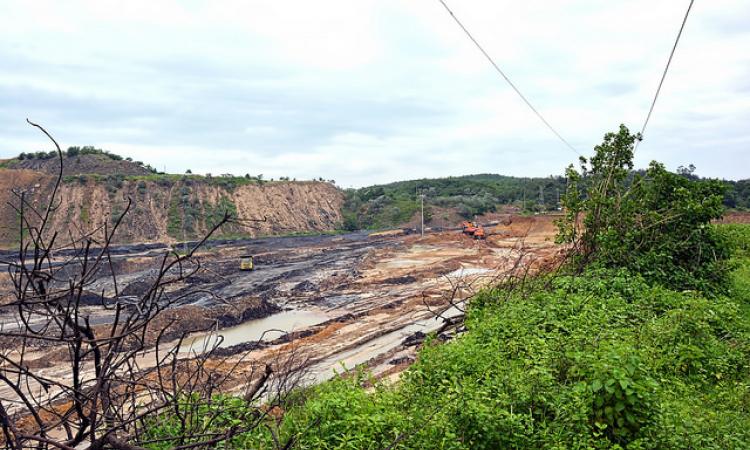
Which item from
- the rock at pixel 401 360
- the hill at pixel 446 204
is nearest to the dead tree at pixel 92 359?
the rock at pixel 401 360

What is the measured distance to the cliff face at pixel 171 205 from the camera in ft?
165

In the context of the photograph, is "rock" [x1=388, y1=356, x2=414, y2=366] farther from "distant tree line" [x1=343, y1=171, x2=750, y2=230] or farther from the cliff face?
"distant tree line" [x1=343, y1=171, x2=750, y2=230]

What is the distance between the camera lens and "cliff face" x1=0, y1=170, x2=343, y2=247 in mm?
50344

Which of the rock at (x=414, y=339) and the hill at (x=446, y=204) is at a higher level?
the hill at (x=446, y=204)

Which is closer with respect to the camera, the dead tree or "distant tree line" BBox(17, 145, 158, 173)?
the dead tree

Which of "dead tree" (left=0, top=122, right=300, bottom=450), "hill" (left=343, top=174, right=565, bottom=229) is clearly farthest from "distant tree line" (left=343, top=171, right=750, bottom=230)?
"dead tree" (left=0, top=122, right=300, bottom=450)

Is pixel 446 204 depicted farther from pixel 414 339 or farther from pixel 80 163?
pixel 414 339

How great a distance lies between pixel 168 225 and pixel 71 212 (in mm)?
8697

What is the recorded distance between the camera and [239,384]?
13.5 metres

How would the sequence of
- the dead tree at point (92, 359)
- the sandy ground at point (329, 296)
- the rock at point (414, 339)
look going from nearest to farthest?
the dead tree at point (92, 359) → the sandy ground at point (329, 296) → the rock at point (414, 339)

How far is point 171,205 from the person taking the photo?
5662cm

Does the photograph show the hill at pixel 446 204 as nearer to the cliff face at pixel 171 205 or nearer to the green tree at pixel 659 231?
the cliff face at pixel 171 205

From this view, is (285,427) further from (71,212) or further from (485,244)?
(71,212)

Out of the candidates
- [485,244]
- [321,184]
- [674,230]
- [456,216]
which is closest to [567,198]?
[674,230]
